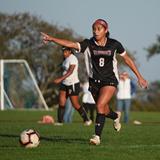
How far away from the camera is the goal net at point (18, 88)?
46.9 meters

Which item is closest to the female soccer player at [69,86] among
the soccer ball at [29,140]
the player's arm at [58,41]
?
the player's arm at [58,41]

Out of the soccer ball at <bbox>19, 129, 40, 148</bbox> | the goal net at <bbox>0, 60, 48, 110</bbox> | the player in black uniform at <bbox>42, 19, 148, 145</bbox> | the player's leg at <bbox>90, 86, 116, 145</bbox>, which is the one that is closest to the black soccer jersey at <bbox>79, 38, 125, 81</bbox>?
the player in black uniform at <bbox>42, 19, 148, 145</bbox>

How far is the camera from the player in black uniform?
1267 cm

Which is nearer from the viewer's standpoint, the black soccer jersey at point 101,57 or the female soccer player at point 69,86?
the black soccer jersey at point 101,57

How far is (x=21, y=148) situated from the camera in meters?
11.7

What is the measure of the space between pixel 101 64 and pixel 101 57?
5.6 inches

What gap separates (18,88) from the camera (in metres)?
50.6

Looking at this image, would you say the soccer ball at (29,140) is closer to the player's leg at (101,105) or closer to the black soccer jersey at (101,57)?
the player's leg at (101,105)

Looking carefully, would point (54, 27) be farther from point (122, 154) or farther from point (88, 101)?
point (122, 154)

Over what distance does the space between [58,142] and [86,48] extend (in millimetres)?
1801

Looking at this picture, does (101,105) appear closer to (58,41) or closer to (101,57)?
(101,57)

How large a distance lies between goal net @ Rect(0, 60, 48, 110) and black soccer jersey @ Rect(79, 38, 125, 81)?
32231 mm

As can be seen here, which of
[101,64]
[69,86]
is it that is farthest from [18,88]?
[101,64]

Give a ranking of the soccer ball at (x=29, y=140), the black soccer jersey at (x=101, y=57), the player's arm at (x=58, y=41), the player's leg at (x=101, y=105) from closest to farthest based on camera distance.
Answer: the soccer ball at (x=29, y=140)
the player's arm at (x=58, y=41)
the player's leg at (x=101, y=105)
the black soccer jersey at (x=101, y=57)
